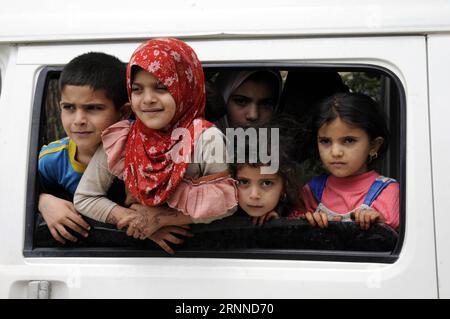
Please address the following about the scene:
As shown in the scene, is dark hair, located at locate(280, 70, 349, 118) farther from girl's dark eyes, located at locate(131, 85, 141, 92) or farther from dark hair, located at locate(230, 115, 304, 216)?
girl's dark eyes, located at locate(131, 85, 141, 92)

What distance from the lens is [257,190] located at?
254 cm

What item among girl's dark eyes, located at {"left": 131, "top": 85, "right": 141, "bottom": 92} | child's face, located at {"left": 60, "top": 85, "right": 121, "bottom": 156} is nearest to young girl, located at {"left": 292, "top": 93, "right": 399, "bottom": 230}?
girl's dark eyes, located at {"left": 131, "top": 85, "right": 141, "bottom": 92}

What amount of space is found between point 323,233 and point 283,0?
2.75 feet

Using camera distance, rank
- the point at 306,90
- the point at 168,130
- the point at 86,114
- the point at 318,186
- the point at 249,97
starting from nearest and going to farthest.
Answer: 1. the point at 168,130
2. the point at 86,114
3. the point at 318,186
4. the point at 249,97
5. the point at 306,90

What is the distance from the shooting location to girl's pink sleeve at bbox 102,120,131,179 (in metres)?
2.51

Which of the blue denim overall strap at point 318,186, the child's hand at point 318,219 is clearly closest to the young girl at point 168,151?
the child's hand at point 318,219

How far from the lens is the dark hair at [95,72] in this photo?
2553mm

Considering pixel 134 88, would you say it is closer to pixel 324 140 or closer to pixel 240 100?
pixel 240 100

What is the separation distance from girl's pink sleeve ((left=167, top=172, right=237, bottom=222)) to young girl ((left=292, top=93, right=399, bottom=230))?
0.32 meters

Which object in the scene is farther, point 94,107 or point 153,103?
point 94,107

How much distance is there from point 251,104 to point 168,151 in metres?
0.60

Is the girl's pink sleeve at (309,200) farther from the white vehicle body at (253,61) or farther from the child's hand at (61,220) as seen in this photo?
the child's hand at (61,220)

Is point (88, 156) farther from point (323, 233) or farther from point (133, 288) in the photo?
point (323, 233)

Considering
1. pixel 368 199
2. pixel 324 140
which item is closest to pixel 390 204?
pixel 368 199
